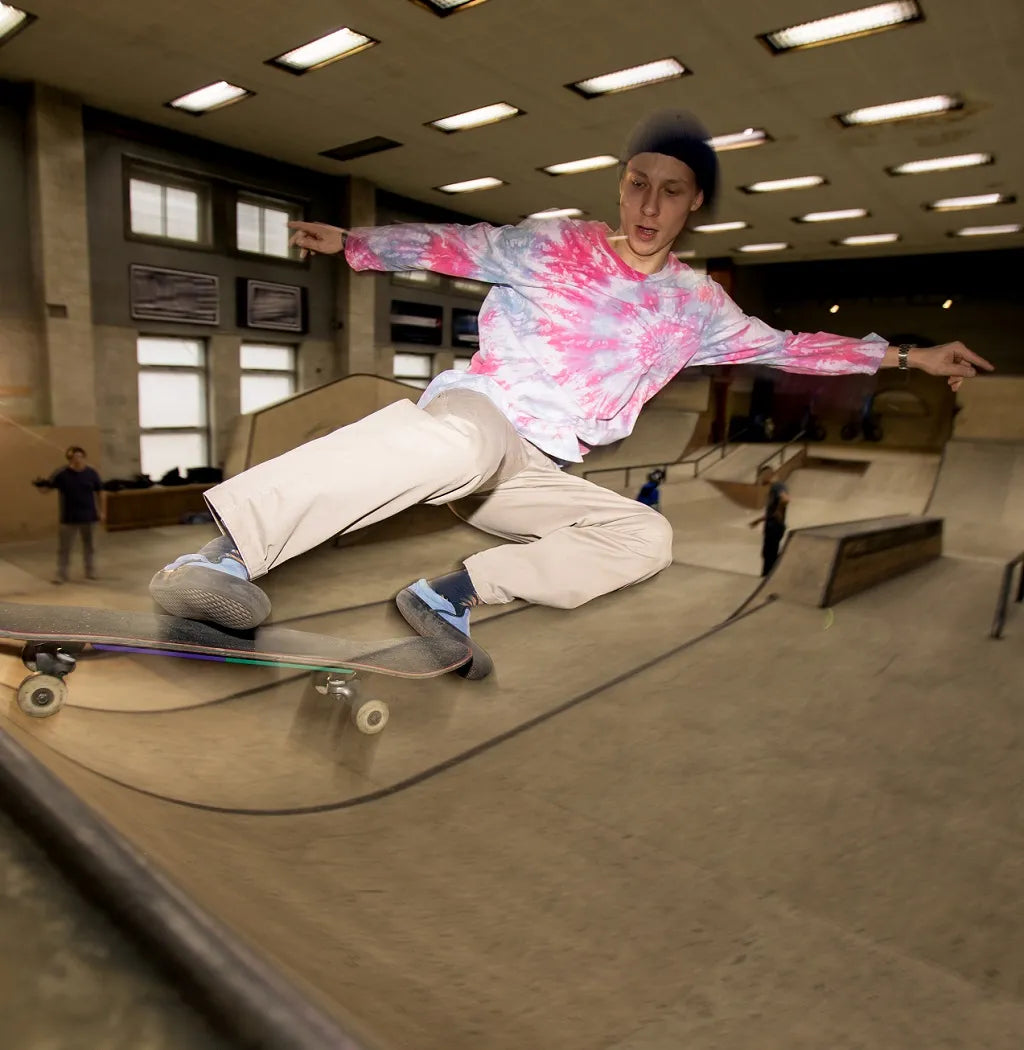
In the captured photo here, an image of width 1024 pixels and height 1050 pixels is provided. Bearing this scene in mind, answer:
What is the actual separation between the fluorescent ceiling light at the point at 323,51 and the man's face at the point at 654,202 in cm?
140

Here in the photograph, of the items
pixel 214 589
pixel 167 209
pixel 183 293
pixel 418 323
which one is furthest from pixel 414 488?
pixel 167 209

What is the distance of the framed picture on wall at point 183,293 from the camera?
9.32ft

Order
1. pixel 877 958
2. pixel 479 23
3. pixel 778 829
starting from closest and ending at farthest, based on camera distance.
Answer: pixel 877 958
pixel 778 829
pixel 479 23

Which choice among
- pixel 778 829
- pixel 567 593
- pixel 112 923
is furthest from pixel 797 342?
pixel 112 923

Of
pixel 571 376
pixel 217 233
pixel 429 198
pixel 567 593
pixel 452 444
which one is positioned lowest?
pixel 567 593

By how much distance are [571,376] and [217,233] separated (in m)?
1.62

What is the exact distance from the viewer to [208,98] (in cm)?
284

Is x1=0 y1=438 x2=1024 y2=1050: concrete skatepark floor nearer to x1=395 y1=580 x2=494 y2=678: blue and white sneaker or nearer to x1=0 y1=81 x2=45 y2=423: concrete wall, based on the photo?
x1=395 y1=580 x2=494 y2=678: blue and white sneaker

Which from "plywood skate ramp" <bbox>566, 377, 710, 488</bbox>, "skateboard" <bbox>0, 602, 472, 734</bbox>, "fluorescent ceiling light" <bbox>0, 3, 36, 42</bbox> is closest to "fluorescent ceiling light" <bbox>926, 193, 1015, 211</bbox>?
"plywood skate ramp" <bbox>566, 377, 710, 488</bbox>

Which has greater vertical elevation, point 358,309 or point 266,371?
point 358,309

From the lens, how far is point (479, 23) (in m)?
2.60

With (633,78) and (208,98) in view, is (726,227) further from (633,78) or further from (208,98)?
(208,98)

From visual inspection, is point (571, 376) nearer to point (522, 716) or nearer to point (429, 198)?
point (429, 198)

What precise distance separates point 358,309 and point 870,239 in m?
2.82
